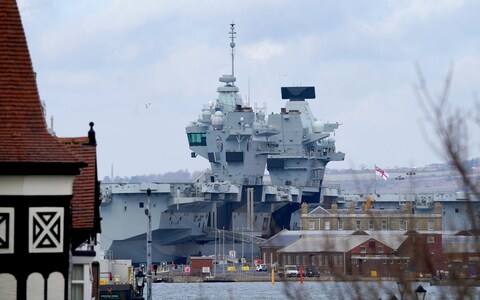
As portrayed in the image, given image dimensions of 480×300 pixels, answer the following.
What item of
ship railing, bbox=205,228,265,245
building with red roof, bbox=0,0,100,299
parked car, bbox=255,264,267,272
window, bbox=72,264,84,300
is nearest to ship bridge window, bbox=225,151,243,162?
ship railing, bbox=205,228,265,245

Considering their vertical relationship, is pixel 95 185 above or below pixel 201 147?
below

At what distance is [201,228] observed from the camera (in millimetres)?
124938

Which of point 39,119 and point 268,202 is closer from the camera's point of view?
point 39,119

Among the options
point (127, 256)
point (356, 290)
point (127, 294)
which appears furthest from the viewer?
point (127, 256)

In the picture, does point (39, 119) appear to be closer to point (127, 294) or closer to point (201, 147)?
point (127, 294)

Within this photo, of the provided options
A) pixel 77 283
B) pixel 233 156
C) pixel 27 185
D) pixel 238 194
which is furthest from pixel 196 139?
pixel 27 185

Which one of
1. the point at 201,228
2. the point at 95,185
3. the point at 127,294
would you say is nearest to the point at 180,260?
the point at 201,228

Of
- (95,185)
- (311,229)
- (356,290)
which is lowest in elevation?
(356,290)

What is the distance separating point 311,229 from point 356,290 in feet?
367

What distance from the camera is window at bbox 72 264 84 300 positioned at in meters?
15.1

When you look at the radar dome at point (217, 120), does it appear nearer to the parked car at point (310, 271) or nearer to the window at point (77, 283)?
the parked car at point (310, 271)

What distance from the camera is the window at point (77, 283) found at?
15.1m

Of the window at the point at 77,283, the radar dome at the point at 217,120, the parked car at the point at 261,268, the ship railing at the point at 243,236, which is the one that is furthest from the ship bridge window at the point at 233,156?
the window at the point at 77,283

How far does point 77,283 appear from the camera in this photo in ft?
49.8
